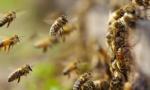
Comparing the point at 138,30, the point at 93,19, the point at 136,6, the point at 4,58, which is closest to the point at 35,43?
the point at 4,58

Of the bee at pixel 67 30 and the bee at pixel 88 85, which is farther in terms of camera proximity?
the bee at pixel 67 30

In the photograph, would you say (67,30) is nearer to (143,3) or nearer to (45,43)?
(45,43)

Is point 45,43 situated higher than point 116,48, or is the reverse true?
point 45,43

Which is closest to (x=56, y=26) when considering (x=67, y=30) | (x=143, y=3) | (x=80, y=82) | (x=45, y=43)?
(x=80, y=82)

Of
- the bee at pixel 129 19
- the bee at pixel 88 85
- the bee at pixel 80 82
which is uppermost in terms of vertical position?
the bee at pixel 129 19

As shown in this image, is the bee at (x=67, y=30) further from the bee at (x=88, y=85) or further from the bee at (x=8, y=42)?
the bee at (x=88, y=85)

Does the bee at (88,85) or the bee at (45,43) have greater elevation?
the bee at (45,43)

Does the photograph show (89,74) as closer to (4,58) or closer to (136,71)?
(136,71)

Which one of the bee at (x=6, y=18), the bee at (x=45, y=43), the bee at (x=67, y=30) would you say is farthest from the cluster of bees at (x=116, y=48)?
the bee at (x=45, y=43)

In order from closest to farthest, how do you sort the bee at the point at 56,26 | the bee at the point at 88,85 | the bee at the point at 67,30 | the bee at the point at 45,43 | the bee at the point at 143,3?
the bee at the point at 88,85 → the bee at the point at 143,3 → the bee at the point at 56,26 → the bee at the point at 67,30 → the bee at the point at 45,43

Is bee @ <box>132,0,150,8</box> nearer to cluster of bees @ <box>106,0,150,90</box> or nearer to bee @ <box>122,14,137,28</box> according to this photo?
cluster of bees @ <box>106,0,150,90</box>

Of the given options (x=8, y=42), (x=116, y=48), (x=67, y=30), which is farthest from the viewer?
(x=67, y=30)

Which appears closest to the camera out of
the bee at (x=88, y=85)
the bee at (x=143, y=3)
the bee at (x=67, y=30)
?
the bee at (x=88, y=85)
